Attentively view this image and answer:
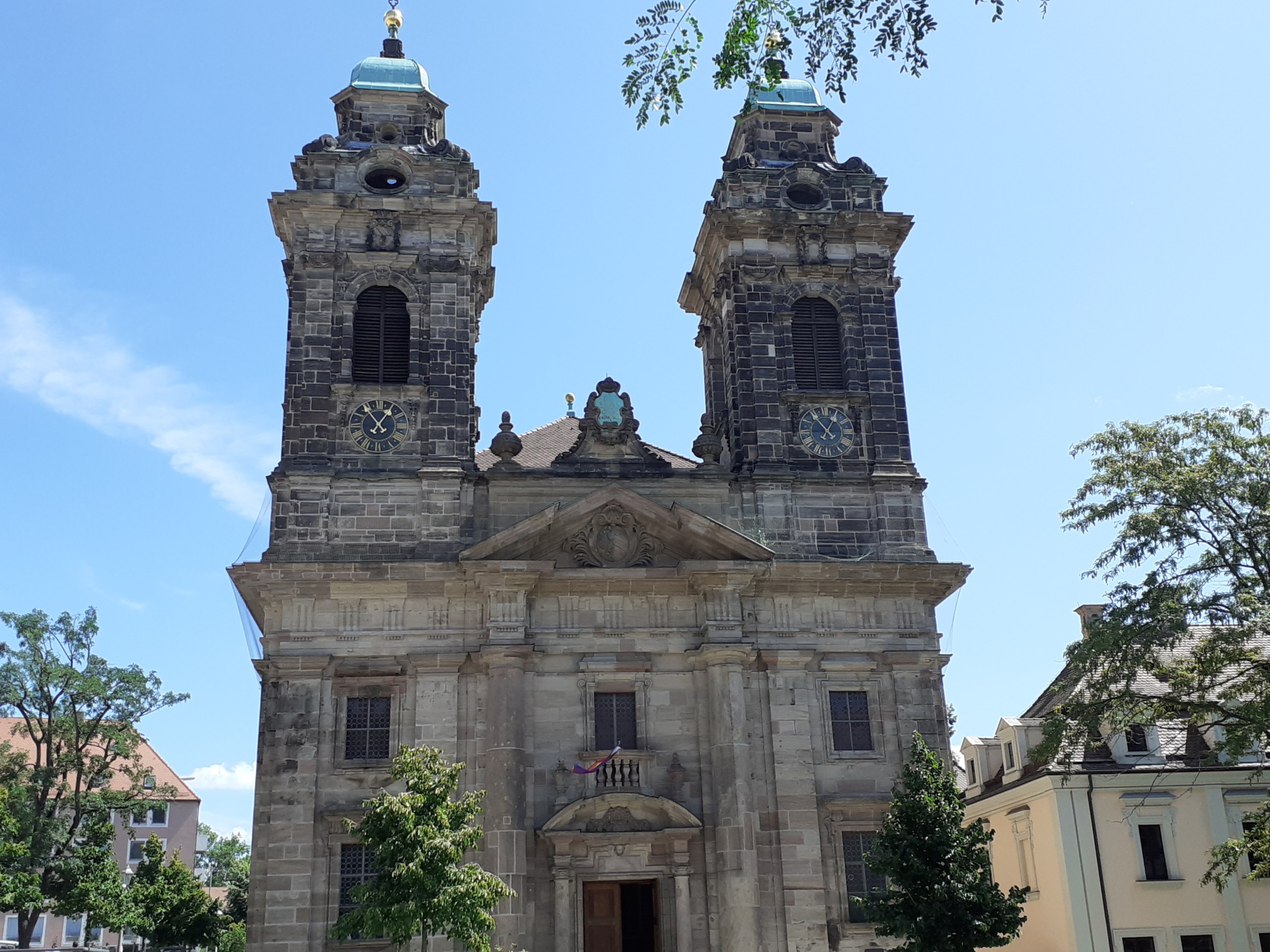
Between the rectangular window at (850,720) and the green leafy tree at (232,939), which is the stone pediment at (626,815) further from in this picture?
the green leafy tree at (232,939)

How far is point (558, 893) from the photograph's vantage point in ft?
77.8

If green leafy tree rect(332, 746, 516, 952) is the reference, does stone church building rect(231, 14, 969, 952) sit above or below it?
above

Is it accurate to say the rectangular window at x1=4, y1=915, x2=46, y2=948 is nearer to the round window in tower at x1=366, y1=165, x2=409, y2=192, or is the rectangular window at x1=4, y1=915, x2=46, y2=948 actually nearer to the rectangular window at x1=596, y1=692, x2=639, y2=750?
the round window in tower at x1=366, y1=165, x2=409, y2=192

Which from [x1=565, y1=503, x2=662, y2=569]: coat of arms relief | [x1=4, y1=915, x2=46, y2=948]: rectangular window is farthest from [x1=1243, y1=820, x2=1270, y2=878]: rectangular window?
[x1=4, y1=915, x2=46, y2=948]: rectangular window

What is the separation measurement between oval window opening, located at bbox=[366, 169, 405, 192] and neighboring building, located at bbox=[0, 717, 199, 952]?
1727 inches

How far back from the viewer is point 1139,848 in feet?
93.1

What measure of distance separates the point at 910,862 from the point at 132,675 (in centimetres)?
2755

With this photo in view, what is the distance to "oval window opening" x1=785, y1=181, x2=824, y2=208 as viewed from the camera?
99.3 ft

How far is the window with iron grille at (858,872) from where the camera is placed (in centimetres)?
2434

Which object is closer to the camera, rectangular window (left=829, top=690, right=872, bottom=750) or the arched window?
rectangular window (left=829, top=690, right=872, bottom=750)

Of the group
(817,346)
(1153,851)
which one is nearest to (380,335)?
(817,346)

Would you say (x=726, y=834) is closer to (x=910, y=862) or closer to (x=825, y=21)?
(x=910, y=862)

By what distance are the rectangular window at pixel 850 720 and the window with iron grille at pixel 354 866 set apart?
8801 mm

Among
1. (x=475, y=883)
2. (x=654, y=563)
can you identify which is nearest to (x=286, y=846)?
(x=475, y=883)
